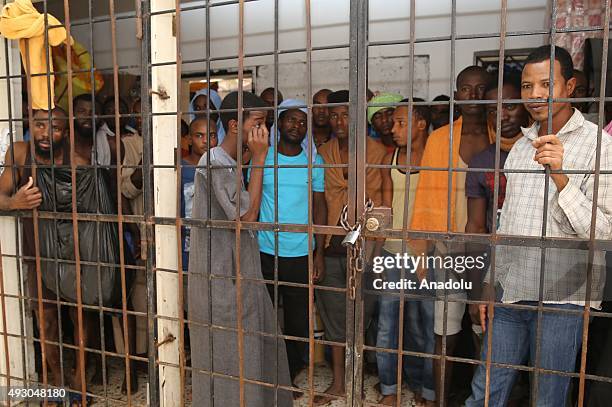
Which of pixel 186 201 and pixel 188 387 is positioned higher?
pixel 186 201

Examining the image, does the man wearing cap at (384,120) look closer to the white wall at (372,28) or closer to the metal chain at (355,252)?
the white wall at (372,28)

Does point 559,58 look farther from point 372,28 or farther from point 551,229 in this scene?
point 372,28

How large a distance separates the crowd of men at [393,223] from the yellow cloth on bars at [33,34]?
0.67ft

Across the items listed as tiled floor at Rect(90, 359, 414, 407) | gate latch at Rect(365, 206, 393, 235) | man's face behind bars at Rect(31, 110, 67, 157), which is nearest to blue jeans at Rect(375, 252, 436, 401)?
tiled floor at Rect(90, 359, 414, 407)

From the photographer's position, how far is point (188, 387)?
333cm

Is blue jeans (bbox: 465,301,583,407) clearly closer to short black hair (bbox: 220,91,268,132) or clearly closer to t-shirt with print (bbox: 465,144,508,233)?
t-shirt with print (bbox: 465,144,508,233)

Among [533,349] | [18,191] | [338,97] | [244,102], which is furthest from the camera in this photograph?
[338,97]

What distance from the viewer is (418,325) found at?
3.12 meters

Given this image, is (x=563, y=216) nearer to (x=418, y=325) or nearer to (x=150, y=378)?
(x=418, y=325)

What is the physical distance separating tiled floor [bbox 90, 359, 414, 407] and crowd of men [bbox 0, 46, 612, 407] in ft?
0.26

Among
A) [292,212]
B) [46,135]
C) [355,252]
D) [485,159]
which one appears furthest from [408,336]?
[46,135]

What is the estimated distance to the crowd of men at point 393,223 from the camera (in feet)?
6.48

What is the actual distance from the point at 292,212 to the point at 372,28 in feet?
6.34

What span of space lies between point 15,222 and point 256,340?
5.52ft
